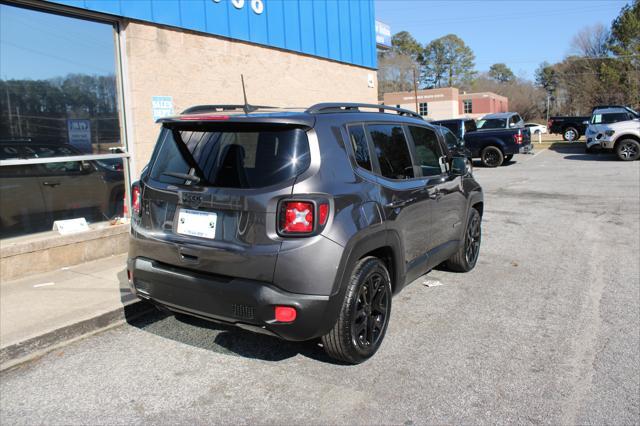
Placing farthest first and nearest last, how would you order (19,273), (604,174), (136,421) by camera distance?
(604,174)
(19,273)
(136,421)

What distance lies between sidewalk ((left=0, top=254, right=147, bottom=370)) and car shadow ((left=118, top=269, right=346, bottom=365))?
0.37 feet

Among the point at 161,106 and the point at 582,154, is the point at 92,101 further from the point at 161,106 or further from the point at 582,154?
the point at 582,154

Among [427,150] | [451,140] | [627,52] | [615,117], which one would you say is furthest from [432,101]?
[427,150]

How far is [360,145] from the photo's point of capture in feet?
12.6

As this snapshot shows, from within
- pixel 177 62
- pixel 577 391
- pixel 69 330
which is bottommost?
pixel 577 391

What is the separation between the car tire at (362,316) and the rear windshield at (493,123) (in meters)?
18.3

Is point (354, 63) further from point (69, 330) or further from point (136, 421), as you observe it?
point (136, 421)

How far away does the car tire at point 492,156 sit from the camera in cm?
2019

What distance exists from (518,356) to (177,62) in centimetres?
638

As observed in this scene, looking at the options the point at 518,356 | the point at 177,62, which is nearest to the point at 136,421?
the point at 518,356

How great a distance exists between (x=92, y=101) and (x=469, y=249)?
5.36m

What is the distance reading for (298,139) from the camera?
338cm

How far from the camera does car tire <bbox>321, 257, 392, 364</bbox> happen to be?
11.4 ft

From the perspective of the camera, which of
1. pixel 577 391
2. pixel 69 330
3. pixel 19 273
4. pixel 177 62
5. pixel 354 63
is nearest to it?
pixel 577 391
